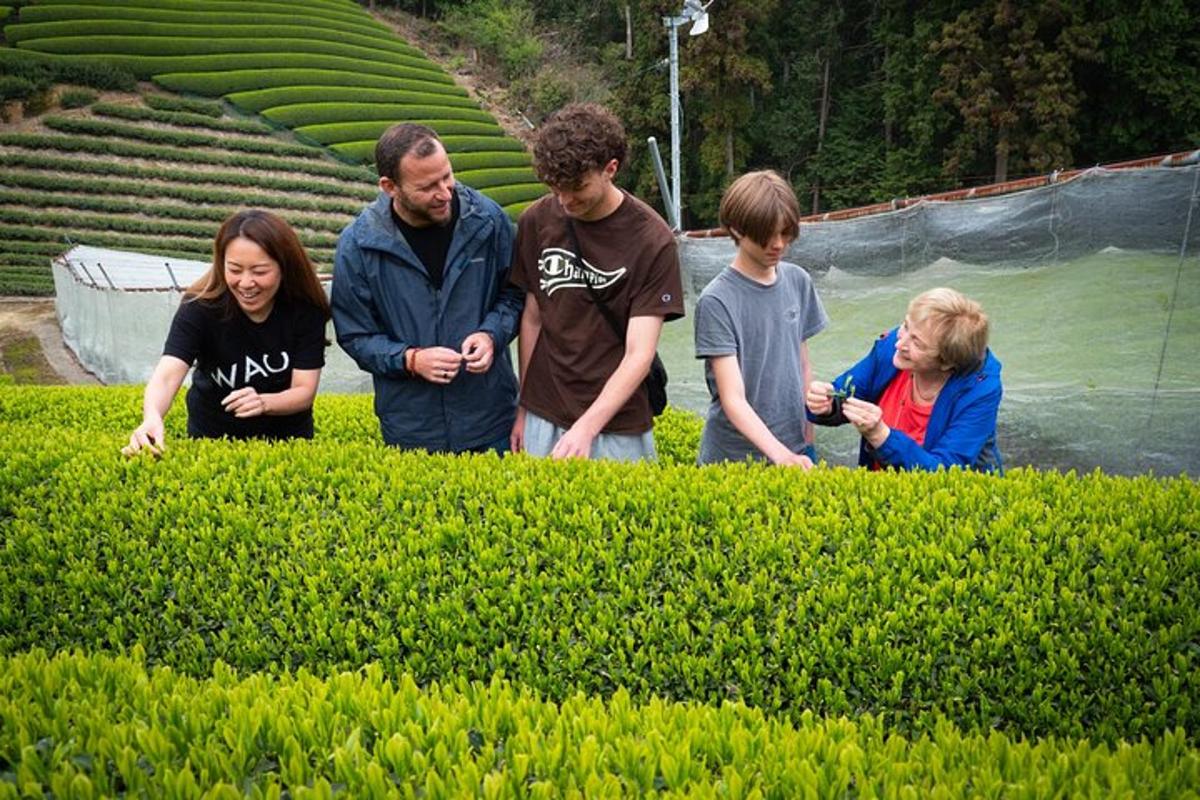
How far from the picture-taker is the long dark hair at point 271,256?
141 inches

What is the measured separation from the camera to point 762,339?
3551mm

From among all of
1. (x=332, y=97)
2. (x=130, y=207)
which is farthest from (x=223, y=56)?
(x=130, y=207)

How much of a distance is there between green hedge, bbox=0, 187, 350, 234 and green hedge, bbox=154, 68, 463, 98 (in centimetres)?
874

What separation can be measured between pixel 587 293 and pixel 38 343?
19.1m

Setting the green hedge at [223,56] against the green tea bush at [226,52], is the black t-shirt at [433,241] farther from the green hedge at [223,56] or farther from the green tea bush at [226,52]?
the green tea bush at [226,52]

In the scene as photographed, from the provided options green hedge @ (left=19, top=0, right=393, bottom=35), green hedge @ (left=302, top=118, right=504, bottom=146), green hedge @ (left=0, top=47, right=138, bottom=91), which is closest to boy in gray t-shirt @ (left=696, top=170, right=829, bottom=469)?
green hedge @ (left=302, top=118, right=504, bottom=146)

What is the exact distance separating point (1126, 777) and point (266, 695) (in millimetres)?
1711

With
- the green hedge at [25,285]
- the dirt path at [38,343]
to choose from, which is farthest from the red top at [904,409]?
the green hedge at [25,285]

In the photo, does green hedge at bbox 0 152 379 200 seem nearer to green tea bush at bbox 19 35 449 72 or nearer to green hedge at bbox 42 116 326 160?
green hedge at bbox 42 116 326 160

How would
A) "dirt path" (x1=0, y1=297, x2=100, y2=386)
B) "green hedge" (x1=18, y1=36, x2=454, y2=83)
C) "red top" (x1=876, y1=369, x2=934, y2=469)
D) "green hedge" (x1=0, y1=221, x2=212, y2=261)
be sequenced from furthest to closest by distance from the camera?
1. "green hedge" (x1=18, y1=36, x2=454, y2=83)
2. "green hedge" (x1=0, y1=221, x2=212, y2=261)
3. "dirt path" (x1=0, y1=297, x2=100, y2=386)
4. "red top" (x1=876, y1=369, x2=934, y2=469)

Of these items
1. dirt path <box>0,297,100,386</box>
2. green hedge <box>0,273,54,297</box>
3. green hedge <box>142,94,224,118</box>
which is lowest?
dirt path <box>0,297,100,386</box>

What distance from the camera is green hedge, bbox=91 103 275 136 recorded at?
114ft

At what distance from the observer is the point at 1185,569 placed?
258 centimetres

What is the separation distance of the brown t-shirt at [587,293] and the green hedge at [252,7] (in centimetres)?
4898
